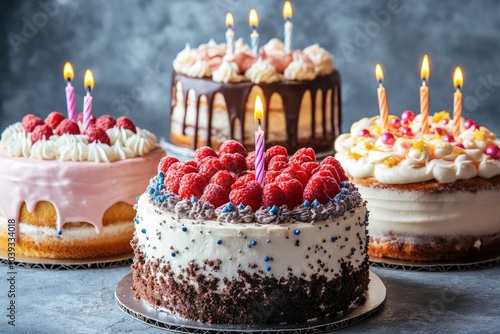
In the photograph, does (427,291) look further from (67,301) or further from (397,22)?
(397,22)

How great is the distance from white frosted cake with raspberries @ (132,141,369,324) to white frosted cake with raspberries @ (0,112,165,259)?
3.07ft

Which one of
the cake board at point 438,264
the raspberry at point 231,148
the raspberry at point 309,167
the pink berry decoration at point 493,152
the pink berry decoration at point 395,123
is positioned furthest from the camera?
the pink berry decoration at point 395,123

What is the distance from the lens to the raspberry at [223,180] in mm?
5387

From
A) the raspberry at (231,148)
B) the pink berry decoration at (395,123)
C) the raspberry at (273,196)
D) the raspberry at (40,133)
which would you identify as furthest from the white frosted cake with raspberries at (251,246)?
the pink berry decoration at (395,123)

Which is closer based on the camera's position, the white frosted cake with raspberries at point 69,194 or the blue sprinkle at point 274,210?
the blue sprinkle at point 274,210

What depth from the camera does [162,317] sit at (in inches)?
214

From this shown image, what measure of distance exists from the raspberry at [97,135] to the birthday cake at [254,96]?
5.33 feet

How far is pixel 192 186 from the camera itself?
539 centimetres

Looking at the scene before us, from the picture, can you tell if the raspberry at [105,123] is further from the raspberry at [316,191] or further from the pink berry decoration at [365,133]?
the raspberry at [316,191]

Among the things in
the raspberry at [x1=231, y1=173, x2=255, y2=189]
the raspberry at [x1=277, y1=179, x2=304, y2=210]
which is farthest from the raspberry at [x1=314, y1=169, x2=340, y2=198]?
the raspberry at [x1=231, y1=173, x2=255, y2=189]

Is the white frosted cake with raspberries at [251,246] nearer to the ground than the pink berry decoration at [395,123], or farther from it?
nearer to the ground

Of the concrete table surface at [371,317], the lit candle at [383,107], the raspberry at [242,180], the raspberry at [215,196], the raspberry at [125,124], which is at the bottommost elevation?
the concrete table surface at [371,317]

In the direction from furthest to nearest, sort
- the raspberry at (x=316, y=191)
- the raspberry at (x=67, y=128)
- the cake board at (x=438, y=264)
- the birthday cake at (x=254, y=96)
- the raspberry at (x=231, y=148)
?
the birthday cake at (x=254, y=96) < the raspberry at (x=67, y=128) < the cake board at (x=438, y=264) < the raspberry at (x=231, y=148) < the raspberry at (x=316, y=191)

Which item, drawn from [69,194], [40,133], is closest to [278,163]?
[69,194]
